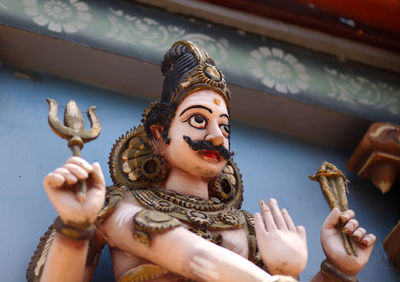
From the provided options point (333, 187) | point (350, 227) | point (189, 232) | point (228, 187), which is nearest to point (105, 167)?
point (228, 187)

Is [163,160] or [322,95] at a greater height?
[322,95]

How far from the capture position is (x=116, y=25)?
9.22ft

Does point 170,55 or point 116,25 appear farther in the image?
point 116,25

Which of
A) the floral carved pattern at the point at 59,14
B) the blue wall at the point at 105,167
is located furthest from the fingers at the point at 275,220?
the floral carved pattern at the point at 59,14

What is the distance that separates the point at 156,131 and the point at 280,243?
0.63 m

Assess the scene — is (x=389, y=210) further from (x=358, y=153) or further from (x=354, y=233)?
(x=354, y=233)

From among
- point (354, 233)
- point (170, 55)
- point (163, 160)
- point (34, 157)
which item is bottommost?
point (34, 157)

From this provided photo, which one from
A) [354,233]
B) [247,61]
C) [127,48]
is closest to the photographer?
[354,233]

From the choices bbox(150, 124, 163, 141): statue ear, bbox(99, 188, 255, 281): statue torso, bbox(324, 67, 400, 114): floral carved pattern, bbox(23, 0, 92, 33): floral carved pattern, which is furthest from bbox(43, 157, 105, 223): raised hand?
bbox(324, 67, 400, 114): floral carved pattern

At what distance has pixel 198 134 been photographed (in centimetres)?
204

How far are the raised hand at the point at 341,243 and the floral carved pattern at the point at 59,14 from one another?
1413 mm

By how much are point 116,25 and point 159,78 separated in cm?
31

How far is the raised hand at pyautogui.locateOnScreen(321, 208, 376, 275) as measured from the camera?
1.86 meters

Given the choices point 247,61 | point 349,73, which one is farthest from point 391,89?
point 247,61
